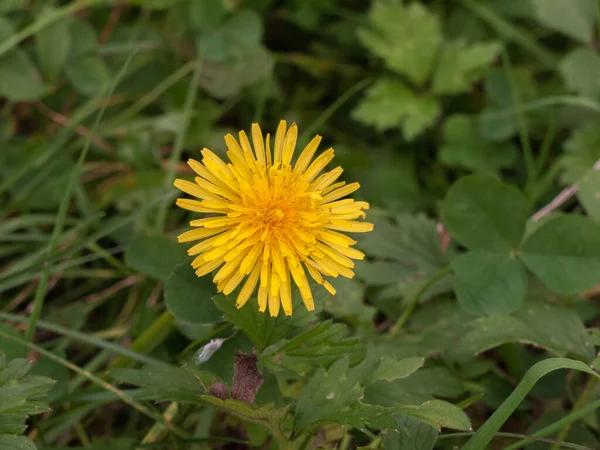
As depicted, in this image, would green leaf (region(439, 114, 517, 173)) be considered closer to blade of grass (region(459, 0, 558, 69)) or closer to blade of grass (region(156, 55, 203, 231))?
blade of grass (region(459, 0, 558, 69))

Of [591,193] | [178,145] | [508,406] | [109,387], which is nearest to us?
[508,406]

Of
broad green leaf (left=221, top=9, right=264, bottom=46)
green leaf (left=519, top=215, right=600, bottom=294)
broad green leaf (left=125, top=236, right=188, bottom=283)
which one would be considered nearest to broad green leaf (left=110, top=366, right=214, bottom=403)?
broad green leaf (left=125, top=236, right=188, bottom=283)

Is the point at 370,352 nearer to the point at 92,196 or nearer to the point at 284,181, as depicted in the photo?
the point at 284,181

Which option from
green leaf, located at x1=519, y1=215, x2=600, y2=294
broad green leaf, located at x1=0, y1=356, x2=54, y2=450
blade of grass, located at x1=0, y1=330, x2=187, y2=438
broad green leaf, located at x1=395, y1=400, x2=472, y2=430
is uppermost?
green leaf, located at x1=519, y1=215, x2=600, y2=294

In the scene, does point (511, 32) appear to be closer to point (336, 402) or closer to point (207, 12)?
point (207, 12)

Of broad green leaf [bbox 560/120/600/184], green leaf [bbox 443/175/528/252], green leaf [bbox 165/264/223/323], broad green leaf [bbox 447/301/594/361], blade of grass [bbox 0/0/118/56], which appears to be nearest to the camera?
green leaf [bbox 165/264/223/323]

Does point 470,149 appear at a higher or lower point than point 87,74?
lower

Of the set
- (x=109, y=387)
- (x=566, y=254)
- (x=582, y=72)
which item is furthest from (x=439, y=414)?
(x=582, y=72)
